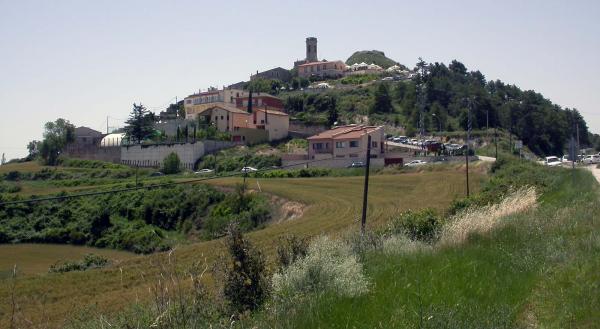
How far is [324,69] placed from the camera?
522 feet

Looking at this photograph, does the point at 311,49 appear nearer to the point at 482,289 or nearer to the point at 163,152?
the point at 163,152

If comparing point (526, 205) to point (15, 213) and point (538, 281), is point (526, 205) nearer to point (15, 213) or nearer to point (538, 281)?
point (538, 281)

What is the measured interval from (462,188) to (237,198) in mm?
16943

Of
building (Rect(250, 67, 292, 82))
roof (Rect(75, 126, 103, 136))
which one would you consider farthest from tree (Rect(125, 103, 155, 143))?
building (Rect(250, 67, 292, 82))

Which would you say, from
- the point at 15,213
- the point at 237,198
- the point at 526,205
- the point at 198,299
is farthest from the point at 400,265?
the point at 15,213

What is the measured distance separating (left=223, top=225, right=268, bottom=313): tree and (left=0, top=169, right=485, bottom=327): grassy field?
567 mm

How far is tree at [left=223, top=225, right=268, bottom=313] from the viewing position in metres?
9.72

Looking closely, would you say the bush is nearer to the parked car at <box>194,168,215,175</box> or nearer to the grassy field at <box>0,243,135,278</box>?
the grassy field at <box>0,243,135,278</box>

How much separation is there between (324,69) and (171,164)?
305ft

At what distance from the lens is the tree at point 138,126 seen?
299ft

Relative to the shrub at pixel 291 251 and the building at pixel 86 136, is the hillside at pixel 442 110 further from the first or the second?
the shrub at pixel 291 251

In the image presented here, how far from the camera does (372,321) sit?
781cm

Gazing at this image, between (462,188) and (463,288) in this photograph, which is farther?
(462,188)

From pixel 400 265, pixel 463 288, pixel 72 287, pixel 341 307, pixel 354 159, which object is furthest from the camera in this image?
pixel 354 159
